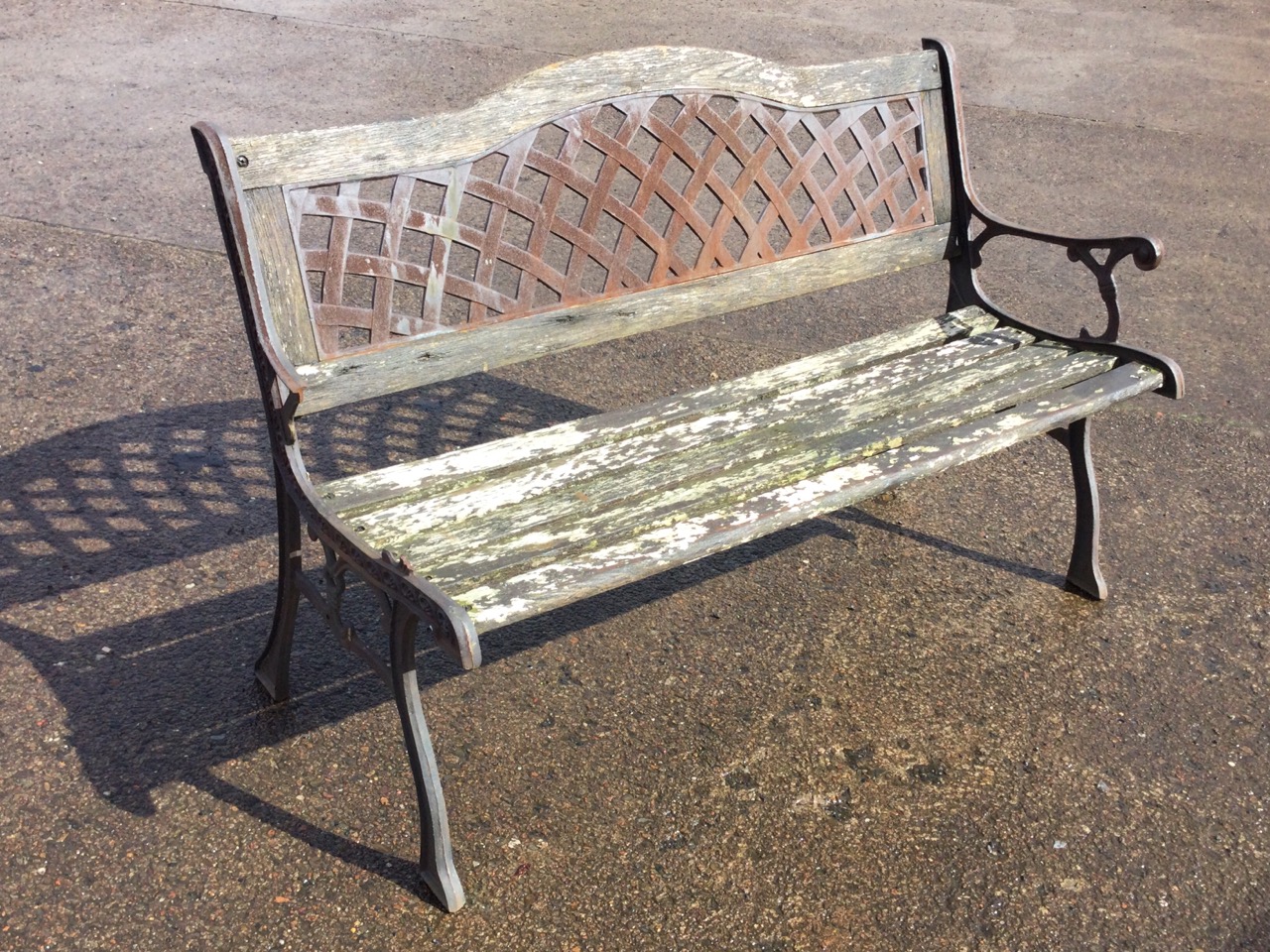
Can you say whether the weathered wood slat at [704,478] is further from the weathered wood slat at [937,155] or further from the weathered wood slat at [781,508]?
the weathered wood slat at [937,155]

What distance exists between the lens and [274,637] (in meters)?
2.93

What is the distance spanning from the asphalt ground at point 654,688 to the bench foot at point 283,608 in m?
0.07

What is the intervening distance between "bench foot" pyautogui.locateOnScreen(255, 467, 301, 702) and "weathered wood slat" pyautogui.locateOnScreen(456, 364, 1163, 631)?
609 mm

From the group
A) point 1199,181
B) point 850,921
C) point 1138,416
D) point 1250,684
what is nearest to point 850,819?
point 850,921

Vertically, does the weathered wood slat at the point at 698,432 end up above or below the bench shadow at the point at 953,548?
above

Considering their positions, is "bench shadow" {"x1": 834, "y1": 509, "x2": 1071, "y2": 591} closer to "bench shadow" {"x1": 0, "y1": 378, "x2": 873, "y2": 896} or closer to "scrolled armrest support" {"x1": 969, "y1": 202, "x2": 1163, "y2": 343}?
"bench shadow" {"x1": 0, "y1": 378, "x2": 873, "y2": 896}

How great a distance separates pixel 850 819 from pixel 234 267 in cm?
174

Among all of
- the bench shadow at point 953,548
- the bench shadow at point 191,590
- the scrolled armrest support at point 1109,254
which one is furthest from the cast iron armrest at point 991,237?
the bench shadow at point 191,590

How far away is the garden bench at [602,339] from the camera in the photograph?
8.21 ft

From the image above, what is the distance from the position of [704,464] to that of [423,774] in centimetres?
91

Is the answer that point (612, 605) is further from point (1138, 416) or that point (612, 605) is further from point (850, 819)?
point (1138, 416)

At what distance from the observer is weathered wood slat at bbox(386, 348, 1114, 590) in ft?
8.16

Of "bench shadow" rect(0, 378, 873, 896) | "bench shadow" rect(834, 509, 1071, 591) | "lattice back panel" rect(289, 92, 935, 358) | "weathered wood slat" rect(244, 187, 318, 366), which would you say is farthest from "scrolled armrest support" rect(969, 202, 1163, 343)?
"weathered wood slat" rect(244, 187, 318, 366)

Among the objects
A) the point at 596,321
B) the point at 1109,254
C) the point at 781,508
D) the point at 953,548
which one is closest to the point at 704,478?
the point at 781,508
